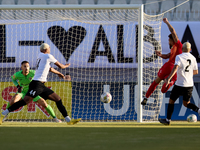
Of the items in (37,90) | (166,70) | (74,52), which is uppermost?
(74,52)

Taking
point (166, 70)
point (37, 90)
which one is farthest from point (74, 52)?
point (37, 90)

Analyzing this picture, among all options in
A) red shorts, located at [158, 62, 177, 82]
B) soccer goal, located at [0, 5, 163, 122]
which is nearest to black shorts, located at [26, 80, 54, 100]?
red shorts, located at [158, 62, 177, 82]

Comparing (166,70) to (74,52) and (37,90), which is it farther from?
(74,52)

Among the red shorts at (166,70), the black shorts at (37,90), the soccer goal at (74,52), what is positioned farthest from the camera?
the soccer goal at (74,52)

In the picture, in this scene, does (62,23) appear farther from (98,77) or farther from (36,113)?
(36,113)

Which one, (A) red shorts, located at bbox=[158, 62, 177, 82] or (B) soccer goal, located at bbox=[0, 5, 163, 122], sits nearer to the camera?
(A) red shorts, located at bbox=[158, 62, 177, 82]

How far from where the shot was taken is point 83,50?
10172 millimetres

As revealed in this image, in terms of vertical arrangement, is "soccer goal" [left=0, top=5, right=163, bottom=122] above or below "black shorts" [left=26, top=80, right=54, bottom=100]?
above

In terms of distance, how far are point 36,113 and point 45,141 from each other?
6377 millimetres

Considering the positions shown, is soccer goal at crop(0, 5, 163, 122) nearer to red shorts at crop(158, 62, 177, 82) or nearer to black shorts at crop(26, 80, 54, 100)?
red shorts at crop(158, 62, 177, 82)

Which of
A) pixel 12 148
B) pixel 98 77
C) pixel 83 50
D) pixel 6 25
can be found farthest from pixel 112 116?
pixel 12 148

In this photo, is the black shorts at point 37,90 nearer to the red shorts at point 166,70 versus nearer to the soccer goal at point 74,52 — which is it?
the red shorts at point 166,70

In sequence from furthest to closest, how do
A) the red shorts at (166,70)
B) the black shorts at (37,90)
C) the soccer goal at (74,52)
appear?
the soccer goal at (74,52), the red shorts at (166,70), the black shorts at (37,90)

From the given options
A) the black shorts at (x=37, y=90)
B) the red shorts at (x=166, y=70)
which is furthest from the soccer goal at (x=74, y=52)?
the black shorts at (x=37, y=90)
